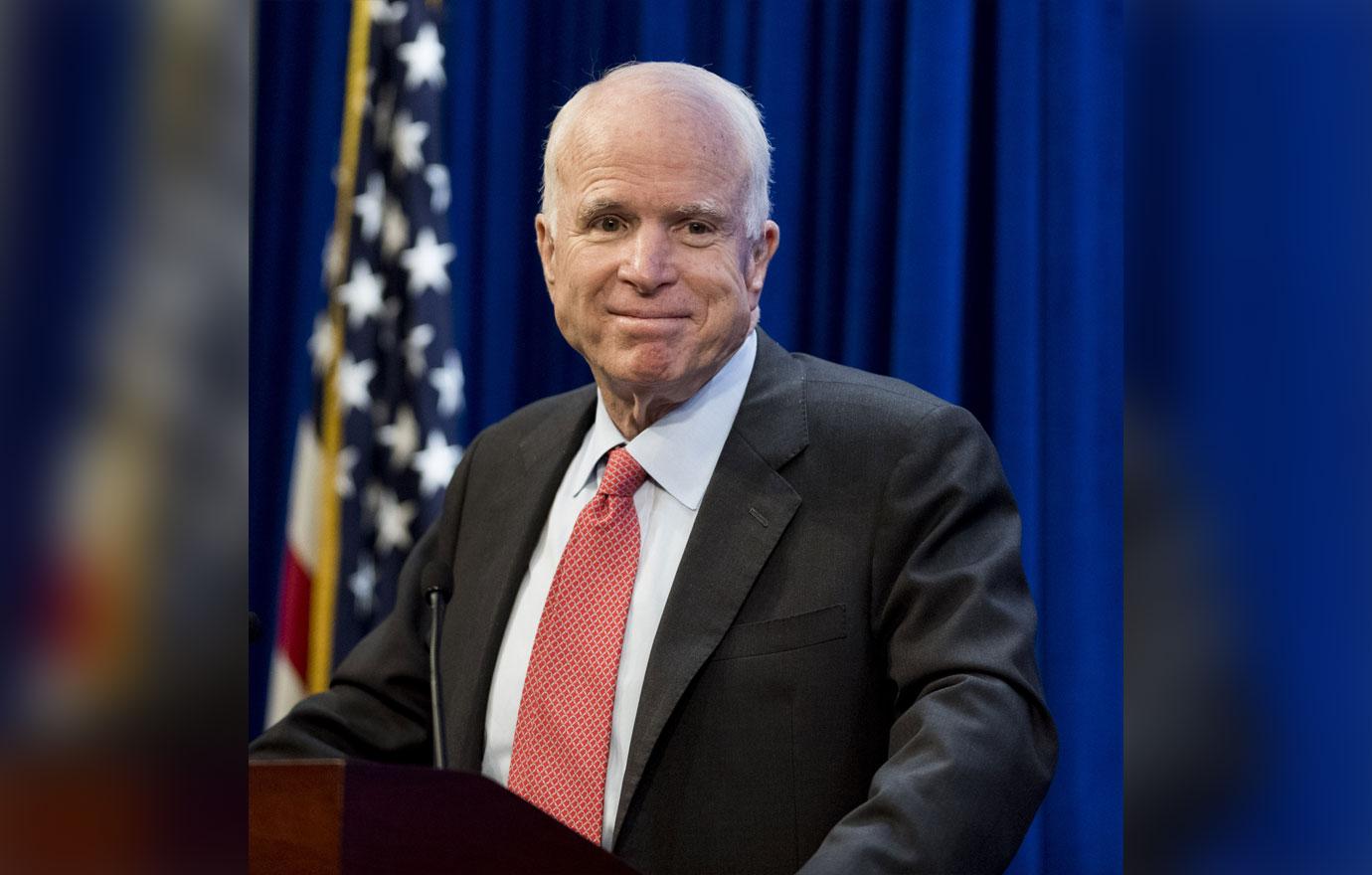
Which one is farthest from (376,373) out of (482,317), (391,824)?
(391,824)

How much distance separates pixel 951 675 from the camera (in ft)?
5.92

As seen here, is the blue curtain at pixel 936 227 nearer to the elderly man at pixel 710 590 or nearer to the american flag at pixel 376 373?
the american flag at pixel 376 373

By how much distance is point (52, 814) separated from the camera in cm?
21

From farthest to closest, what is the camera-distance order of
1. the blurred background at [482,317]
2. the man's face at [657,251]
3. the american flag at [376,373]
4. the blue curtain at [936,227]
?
the american flag at [376,373]
the blue curtain at [936,227]
the man's face at [657,251]
the blurred background at [482,317]

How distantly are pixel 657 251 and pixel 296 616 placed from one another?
156 cm

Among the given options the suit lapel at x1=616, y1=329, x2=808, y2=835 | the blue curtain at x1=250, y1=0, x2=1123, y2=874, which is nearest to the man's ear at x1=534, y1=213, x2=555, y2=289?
the suit lapel at x1=616, y1=329, x2=808, y2=835

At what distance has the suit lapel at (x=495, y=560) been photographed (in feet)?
7.01

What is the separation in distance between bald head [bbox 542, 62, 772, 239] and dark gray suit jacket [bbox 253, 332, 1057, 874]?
32 centimetres

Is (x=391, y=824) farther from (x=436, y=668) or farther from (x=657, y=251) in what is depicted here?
(x=657, y=251)

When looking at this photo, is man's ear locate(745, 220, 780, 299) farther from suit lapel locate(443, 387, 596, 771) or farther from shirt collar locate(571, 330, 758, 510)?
suit lapel locate(443, 387, 596, 771)

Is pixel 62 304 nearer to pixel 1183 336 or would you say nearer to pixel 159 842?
pixel 159 842

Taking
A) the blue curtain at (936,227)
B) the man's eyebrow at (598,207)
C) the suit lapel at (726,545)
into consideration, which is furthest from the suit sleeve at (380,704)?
the blue curtain at (936,227)

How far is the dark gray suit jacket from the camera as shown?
174cm

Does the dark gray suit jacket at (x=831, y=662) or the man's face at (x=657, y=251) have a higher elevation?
the man's face at (x=657, y=251)
